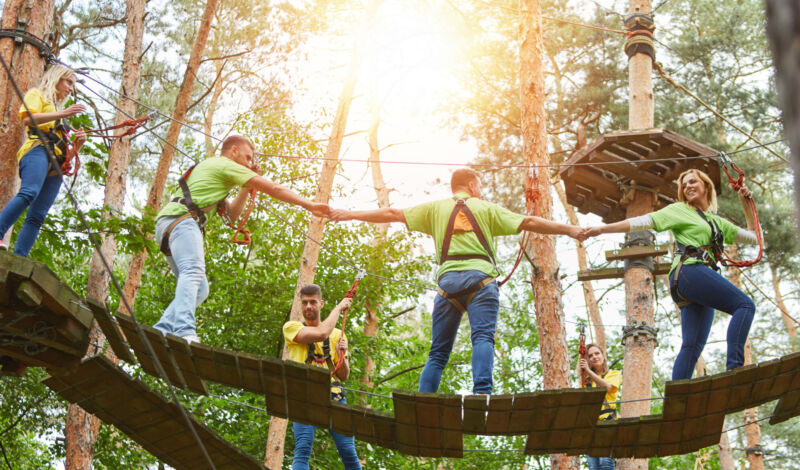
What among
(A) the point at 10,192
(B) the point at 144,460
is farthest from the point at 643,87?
(B) the point at 144,460

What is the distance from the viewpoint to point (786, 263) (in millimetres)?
16344

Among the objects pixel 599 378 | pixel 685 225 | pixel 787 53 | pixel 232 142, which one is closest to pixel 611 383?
pixel 599 378

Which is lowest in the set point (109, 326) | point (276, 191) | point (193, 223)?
point (109, 326)

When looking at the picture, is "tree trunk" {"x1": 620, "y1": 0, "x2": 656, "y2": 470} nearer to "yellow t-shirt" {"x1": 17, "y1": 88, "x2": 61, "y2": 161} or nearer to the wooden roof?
the wooden roof

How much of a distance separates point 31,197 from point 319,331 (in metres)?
2.23

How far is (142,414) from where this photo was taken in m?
5.96

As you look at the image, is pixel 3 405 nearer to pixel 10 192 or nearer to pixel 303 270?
pixel 303 270

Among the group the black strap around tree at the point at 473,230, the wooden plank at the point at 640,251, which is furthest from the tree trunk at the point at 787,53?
the wooden plank at the point at 640,251

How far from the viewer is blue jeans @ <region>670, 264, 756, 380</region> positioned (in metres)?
5.38

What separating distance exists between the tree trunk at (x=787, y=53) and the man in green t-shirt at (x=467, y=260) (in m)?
4.40

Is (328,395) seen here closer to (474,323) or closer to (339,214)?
(474,323)

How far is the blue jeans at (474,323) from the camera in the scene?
201 inches

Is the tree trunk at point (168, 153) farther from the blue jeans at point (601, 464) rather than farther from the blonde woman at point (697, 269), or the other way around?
the blonde woman at point (697, 269)

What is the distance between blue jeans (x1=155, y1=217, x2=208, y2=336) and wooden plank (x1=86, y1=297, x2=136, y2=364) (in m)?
0.40
